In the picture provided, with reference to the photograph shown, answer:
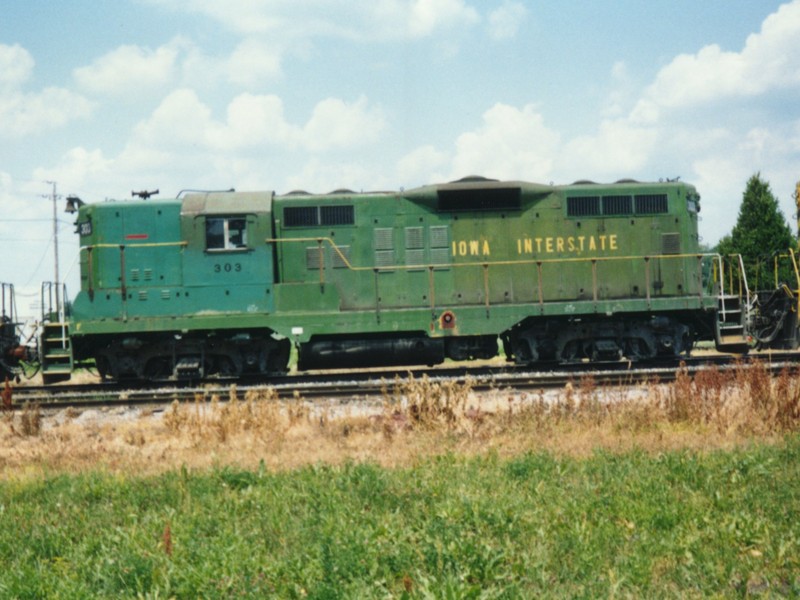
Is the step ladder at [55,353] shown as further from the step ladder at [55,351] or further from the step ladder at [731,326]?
the step ladder at [731,326]

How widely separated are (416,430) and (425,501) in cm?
269

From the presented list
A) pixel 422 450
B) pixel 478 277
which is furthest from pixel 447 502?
pixel 478 277

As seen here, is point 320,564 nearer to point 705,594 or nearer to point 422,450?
point 705,594

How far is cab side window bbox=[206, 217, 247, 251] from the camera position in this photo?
12.6 meters

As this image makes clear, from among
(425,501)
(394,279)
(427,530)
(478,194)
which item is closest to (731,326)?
(478,194)

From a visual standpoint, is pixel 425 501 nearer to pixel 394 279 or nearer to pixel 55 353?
pixel 394 279

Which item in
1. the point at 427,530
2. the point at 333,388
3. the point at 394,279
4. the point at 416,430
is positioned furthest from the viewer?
the point at 394,279

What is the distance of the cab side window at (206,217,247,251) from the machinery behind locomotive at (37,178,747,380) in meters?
0.02

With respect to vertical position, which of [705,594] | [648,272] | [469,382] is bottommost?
[705,594]

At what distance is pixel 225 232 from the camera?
1261cm

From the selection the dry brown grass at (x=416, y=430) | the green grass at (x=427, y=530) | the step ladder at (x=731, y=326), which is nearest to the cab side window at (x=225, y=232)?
the dry brown grass at (x=416, y=430)

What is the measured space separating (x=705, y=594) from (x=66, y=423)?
27.9 ft

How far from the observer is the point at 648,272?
13.0m

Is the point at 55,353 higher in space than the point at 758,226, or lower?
lower
